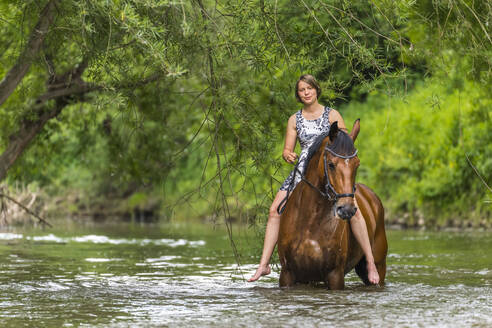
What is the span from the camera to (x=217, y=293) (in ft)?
27.8

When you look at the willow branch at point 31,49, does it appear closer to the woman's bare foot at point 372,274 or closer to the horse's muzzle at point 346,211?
the horse's muzzle at point 346,211

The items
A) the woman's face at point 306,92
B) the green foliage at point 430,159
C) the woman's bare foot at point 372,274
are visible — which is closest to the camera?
the woman's face at point 306,92

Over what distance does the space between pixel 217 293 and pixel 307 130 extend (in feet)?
6.29

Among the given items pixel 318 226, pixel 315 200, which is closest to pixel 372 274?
pixel 318 226

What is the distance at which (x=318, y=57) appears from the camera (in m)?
8.79

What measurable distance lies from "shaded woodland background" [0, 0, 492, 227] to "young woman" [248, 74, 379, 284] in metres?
0.31

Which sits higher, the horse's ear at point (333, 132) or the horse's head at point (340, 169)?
the horse's ear at point (333, 132)

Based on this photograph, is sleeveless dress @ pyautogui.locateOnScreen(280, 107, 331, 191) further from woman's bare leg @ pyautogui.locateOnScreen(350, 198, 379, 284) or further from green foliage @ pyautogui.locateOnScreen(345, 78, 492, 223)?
green foliage @ pyautogui.locateOnScreen(345, 78, 492, 223)

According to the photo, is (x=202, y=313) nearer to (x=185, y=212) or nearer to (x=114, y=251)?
(x=114, y=251)

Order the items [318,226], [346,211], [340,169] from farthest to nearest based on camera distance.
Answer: [318,226], [340,169], [346,211]

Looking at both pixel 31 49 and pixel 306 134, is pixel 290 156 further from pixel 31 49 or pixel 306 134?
pixel 31 49

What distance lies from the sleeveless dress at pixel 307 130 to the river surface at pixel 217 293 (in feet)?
3.94

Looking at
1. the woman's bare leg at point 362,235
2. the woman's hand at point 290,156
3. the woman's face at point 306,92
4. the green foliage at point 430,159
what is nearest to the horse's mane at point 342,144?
the woman's hand at point 290,156

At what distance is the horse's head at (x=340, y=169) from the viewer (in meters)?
7.24
